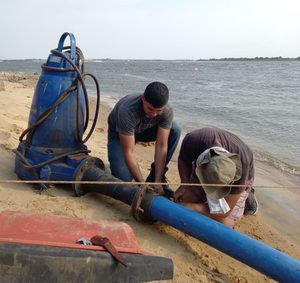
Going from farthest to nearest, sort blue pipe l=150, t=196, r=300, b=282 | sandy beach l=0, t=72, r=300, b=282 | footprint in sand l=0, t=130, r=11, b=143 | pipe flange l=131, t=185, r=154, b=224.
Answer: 1. footprint in sand l=0, t=130, r=11, b=143
2. pipe flange l=131, t=185, r=154, b=224
3. sandy beach l=0, t=72, r=300, b=282
4. blue pipe l=150, t=196, r=300, b=282

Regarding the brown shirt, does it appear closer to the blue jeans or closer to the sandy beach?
the sandy beach

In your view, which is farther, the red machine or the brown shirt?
the brown shirt

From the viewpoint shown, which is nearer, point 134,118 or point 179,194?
point 179,194

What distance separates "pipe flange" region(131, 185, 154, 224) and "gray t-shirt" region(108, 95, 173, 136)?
68 centimetres

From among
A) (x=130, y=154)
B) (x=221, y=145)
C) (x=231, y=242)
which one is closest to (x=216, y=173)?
(x=221, y=145)

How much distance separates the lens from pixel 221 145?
11.4 ft

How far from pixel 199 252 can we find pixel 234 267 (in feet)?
0.98

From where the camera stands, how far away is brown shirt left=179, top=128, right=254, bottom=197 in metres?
3.46

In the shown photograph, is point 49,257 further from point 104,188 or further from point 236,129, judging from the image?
point 236,129

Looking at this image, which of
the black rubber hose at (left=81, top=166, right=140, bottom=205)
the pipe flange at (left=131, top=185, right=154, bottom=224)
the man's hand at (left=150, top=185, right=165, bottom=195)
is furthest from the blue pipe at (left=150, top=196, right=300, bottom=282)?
the man's hand at (left=150, top=185, right=165, bottom=195)

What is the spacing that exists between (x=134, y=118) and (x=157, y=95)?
0.47m

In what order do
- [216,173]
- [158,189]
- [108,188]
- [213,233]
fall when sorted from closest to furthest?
[213,233] → [216,173] → [108,188] → [158,189]

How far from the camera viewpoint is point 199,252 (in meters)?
3.25

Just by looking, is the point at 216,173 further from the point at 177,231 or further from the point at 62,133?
the point at 62,133
